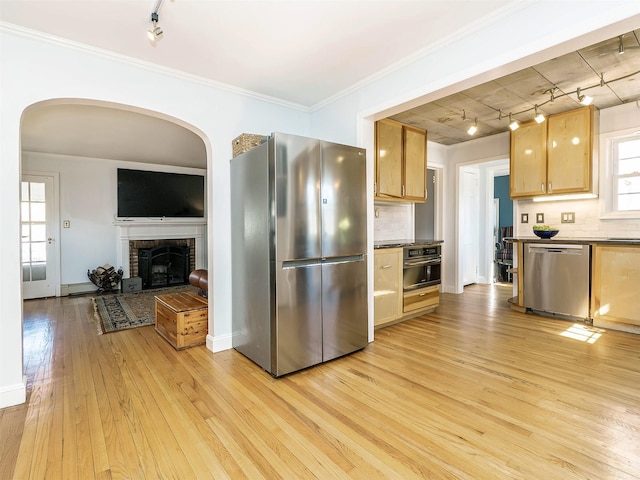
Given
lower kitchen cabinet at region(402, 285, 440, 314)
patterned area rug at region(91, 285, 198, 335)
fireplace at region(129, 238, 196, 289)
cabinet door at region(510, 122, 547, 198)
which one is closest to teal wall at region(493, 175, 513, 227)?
cabinet door at region(510, 122, 547, 198)

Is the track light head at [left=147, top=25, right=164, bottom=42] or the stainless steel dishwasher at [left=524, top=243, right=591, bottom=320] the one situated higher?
the track light head at [left=147, top=25, right=164, bottom=42]

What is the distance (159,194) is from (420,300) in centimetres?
526

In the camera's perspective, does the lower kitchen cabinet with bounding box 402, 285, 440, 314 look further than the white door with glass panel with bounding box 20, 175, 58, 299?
No

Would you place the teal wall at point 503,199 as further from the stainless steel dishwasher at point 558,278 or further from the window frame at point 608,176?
the stainless steel dishwasher at point 558,278

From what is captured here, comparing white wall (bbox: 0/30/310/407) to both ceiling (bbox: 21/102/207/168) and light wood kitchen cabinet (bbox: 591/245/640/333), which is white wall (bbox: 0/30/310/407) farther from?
light wood kitchen cabinet (bbox: 591/245/640/333)

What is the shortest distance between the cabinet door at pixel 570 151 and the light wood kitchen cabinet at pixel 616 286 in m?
0.83

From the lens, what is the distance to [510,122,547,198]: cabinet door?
4.13 m

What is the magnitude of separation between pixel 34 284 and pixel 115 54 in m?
4.79

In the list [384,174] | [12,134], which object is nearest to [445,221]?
[384,174]

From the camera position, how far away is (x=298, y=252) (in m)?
2.51

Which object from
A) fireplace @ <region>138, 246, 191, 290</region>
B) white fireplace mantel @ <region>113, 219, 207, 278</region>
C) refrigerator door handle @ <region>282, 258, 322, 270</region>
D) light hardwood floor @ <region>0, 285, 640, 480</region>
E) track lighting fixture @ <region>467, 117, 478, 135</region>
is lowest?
light hardwood floor @ <region>0, 285, 640, 480</region>

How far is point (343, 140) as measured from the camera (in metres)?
3.27

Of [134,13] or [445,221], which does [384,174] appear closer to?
[445,221]

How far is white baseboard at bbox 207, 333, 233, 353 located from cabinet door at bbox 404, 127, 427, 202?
269 cm
